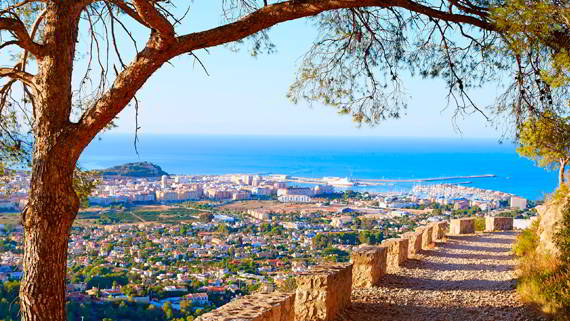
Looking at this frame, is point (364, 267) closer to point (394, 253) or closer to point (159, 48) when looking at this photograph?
point (394, 253)

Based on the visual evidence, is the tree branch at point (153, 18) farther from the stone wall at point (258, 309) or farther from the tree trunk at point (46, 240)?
the stone wall at point (258, 309)

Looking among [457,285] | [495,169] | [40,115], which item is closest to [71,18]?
[40,115]

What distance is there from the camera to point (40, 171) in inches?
168

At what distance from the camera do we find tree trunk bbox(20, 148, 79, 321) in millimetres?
4156

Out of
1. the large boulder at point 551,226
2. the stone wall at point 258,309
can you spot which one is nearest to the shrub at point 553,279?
the large boulder at point 551,226

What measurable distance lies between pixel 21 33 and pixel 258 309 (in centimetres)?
300

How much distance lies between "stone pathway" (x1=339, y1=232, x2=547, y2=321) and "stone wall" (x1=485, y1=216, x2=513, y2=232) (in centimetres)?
561

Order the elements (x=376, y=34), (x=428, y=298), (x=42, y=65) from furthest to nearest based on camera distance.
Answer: (x=428, y=298), (x=376, y=34), (x=42, y=65)

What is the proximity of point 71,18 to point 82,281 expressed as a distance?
441 inches

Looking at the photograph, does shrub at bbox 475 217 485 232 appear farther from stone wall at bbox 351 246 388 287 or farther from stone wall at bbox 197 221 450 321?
stone wall at bbox 351 246 388 287

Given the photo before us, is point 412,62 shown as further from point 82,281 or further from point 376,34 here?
point 82,281

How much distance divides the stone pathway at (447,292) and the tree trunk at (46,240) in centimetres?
357

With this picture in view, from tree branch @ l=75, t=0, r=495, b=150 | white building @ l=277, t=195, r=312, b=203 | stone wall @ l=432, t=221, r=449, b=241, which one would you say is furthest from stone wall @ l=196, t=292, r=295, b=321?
white building @ l=277, t=195, r=312, b=203

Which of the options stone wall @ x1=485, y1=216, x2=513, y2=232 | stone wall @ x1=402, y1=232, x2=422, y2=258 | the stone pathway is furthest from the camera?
stone wall @ x1=485, y1=216, x2=513, y2=232
